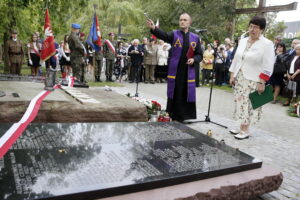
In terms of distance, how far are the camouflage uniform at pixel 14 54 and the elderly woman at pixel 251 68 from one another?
8.61 metres

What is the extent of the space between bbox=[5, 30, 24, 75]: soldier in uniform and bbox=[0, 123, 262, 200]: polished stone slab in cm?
876

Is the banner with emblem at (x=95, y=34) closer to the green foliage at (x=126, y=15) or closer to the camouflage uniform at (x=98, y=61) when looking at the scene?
the green foliage at (x=126, y=15)

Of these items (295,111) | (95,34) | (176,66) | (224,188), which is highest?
(95,34)

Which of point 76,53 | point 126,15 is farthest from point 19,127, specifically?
point 126,15

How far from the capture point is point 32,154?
2264 millimetres

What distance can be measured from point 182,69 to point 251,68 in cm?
126

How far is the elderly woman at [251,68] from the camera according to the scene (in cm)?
433

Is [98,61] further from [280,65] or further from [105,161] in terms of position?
[105,161]

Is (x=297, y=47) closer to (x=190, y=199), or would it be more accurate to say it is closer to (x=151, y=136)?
(x=151, y=136)

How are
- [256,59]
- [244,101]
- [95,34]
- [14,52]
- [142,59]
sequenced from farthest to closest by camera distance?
[142,59], [14,52], [95,34], [244,101], [256,59]

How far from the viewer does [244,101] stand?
4746mm

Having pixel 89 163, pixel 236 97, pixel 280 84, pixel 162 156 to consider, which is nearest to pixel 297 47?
pixel 280 84

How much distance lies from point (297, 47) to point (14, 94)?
806 cm

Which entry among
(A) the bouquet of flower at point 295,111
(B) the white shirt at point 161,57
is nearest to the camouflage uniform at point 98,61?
(B) the white shirt at point 161,57
